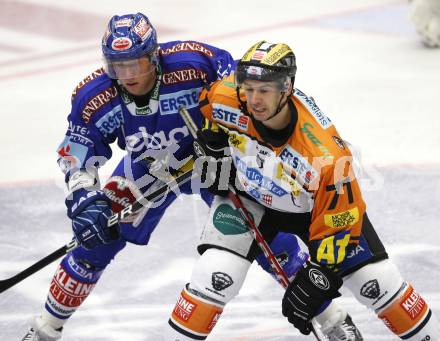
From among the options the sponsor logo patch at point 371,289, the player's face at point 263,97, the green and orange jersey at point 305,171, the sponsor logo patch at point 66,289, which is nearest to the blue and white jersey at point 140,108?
the green and orange jersey at point 305,171

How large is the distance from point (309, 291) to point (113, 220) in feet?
3.33

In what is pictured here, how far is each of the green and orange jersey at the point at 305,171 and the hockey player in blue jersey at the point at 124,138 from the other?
0.36 metres

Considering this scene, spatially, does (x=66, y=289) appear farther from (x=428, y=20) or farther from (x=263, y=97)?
(x=428, y=20)

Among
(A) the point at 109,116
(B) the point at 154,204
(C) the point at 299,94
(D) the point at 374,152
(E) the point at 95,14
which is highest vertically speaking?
(C) the point at 299,94

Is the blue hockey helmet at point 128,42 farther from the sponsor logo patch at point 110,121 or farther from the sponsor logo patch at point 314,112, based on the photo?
the sponsor logo patch at point 314,112

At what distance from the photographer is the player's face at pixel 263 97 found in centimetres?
416

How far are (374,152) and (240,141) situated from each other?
3110 millimetres

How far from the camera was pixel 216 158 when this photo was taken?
15.2 feet

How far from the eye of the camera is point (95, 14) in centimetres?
1122

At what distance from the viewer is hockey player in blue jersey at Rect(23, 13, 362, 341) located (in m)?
4.71

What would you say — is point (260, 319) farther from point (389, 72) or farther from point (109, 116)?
point (389, 72)

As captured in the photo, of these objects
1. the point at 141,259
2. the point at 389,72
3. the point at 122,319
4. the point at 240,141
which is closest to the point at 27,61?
the point at 389,72

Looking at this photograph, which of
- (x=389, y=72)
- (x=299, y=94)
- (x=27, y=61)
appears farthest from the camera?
(x=27, y=61)

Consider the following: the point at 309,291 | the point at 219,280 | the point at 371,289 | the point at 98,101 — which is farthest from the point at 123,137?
the point at 371,289
